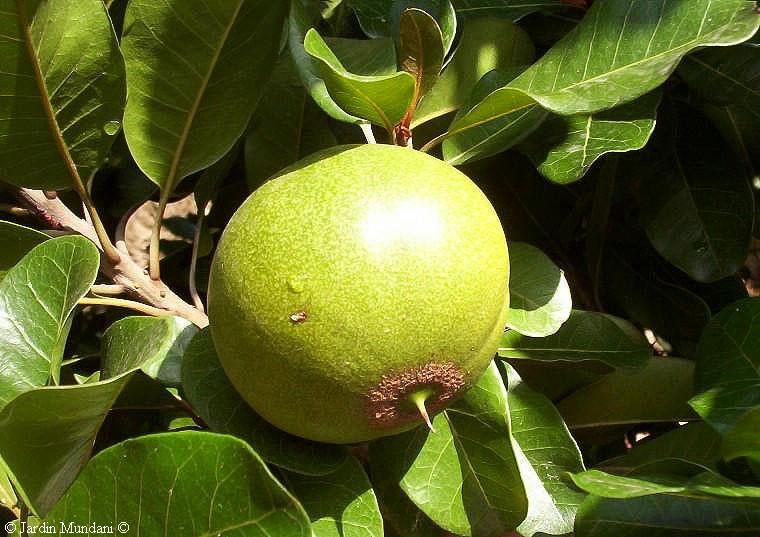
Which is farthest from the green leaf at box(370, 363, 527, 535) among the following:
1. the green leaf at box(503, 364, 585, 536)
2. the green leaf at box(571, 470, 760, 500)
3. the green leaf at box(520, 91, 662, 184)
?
the green leaf at box(520, 91, 662, 184)

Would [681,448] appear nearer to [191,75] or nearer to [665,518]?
[665,518]

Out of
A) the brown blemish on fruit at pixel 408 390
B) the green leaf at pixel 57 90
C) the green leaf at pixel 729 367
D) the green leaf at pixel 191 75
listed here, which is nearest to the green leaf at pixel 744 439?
the green leaf at pixel 729 367

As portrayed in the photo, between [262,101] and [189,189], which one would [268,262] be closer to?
[262,101]

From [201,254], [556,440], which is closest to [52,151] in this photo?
[201,254]

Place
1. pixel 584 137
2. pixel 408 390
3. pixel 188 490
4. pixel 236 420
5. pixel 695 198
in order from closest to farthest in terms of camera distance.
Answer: pixel 188 490 < pixel 408 390 < pixel 236 420 < pixel 584 137 < pixel 695 198

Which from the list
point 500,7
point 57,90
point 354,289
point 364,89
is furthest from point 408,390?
point 500,7

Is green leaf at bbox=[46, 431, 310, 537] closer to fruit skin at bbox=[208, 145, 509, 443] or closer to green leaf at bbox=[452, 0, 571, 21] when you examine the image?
fruit skin at bbox=[208, 145, 509, 443]
